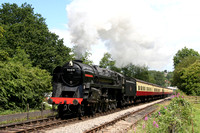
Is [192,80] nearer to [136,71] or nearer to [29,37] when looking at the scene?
[29,37]

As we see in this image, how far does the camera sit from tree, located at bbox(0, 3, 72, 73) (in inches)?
1084

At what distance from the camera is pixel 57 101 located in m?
11.3

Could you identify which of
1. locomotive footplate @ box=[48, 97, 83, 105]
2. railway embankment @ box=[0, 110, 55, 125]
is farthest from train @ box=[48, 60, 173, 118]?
railway embankment @ box=[0, 110, 55, 125]

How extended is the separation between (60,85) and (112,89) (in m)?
5.08

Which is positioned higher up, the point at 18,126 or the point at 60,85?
the point at 60,85

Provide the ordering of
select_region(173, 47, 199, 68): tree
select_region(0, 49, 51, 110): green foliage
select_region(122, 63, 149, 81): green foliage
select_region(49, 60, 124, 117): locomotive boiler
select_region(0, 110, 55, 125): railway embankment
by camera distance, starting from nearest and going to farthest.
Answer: select_region(0, 110, 55, 125): railway embankment → select_region(49, 60, 124, 117): locomotive boiler → select_region(0, 49, 51, 110): green foliage → select_region(173, 47, 199, 68): tree → select_region(122, 63, 149, 81): green foliage

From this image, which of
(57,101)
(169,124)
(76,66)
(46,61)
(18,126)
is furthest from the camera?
(46,61)

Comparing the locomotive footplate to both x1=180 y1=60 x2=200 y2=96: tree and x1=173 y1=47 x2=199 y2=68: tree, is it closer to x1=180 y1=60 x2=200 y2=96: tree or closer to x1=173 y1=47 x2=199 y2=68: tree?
x1=180 y1=60 x2=200 y2=96: tree

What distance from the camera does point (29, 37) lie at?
28453 mm

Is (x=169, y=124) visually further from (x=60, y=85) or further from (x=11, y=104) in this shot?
(x=11, y=104)

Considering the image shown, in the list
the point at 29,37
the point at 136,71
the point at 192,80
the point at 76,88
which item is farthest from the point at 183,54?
the point at 76,88

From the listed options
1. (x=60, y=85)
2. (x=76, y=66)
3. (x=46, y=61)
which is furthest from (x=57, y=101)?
(x=46, y=61)

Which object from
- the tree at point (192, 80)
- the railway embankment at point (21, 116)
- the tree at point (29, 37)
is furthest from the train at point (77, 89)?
the tree at point (192, 80)

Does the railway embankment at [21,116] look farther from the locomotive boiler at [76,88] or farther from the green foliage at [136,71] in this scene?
the green foliage at [136,71]
